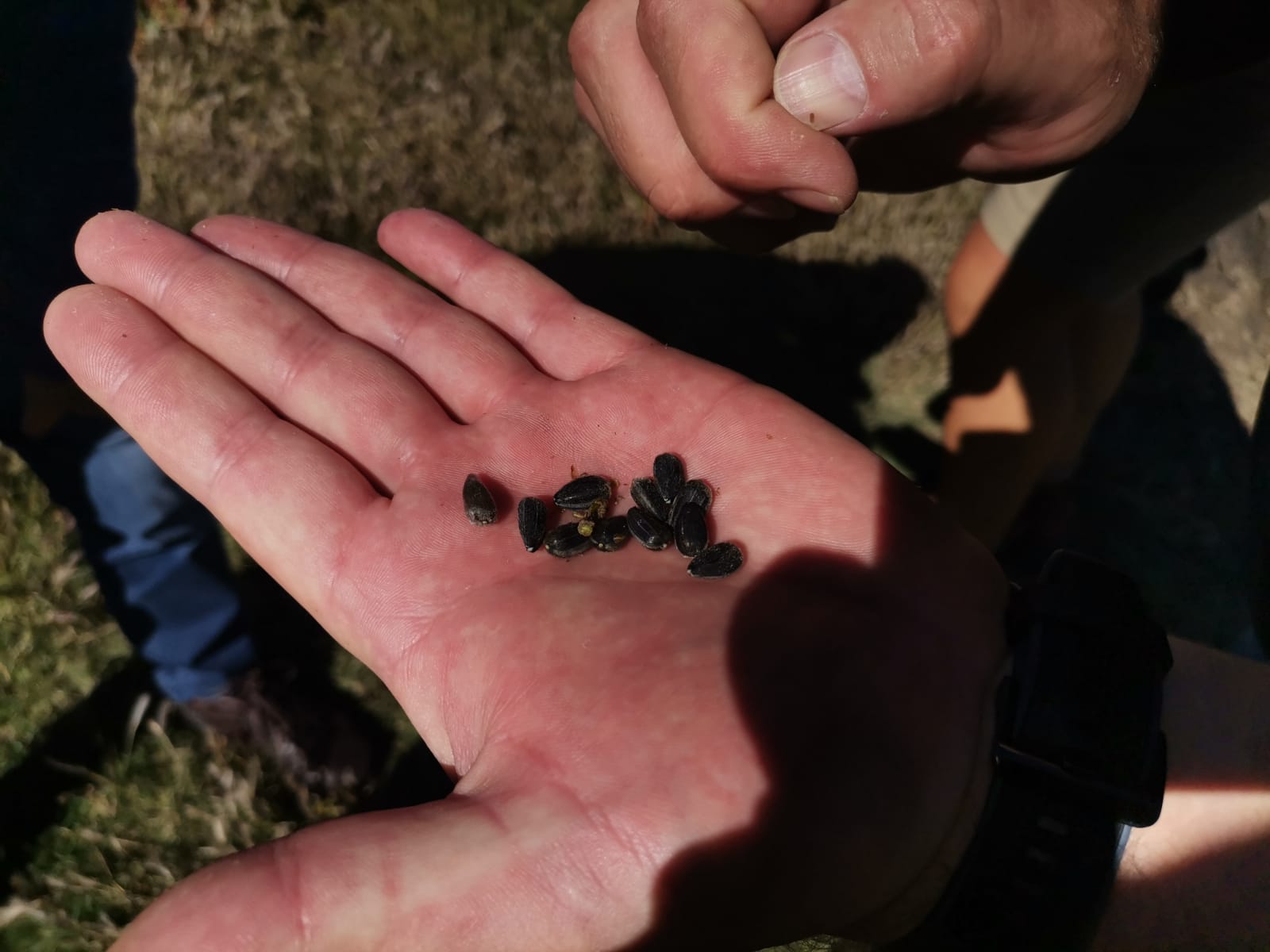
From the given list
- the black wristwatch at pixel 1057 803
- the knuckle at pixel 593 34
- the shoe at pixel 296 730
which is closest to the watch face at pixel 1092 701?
the black wristwatch at pixel 1057 803

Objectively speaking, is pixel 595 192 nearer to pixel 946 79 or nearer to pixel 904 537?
pixel 946 79

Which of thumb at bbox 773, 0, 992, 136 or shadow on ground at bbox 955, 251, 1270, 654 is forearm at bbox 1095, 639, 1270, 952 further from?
shadow on ground at bbox 955, 251, 1270, 654

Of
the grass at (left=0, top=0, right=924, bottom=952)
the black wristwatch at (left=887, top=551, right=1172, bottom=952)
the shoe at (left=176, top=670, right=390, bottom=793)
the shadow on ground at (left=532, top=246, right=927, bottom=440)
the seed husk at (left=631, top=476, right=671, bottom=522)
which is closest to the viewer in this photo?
the black wristwatch at (left=887, top=551, right=1172, bottom=952)

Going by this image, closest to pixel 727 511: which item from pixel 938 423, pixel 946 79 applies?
pixel 946 79

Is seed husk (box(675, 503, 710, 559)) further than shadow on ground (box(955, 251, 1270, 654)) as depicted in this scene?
No

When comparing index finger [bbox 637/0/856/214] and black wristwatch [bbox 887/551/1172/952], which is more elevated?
index finger [bbox 637/0/856/214]

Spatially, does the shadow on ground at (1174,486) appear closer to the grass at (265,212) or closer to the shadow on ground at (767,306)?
the shadow on ground at (767,306)

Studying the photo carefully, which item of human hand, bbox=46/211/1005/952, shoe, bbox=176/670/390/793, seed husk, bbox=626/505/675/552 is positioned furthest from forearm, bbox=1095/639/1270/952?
shoe, bbox=176/670/390/793
